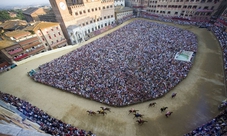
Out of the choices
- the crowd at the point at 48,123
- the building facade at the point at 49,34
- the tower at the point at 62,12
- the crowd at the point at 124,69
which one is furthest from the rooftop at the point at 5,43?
the crowd at the point at 48,123

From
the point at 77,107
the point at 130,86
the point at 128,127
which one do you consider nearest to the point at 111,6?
the point at 130,86

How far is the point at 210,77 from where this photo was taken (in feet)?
47.5

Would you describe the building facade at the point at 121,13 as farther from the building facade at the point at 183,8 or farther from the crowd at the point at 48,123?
the crowd at the point at 48,123

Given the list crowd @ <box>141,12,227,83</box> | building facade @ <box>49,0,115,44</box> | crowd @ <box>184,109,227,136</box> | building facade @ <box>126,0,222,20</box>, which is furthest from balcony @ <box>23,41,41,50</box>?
building facade @ <box>126,0,222,20</box>

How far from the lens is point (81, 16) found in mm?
31484

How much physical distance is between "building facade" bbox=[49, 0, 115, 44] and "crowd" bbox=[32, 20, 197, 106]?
10186mm

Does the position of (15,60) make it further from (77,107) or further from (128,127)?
(128,127)

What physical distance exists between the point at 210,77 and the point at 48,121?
73.3ft

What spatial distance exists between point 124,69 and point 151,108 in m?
7.52

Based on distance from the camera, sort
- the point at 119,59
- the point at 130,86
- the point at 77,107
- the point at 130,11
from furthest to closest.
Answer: the point at 130,11, the point at 119,59, the point at 130,86, the point at 77,107

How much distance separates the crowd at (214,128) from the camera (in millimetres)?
8242

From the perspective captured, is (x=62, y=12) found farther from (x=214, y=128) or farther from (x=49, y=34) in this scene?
(x=214, y=128)

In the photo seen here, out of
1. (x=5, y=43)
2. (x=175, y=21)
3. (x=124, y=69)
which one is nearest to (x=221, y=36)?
(x=175, y=21)

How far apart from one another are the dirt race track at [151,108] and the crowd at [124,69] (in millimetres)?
1102
